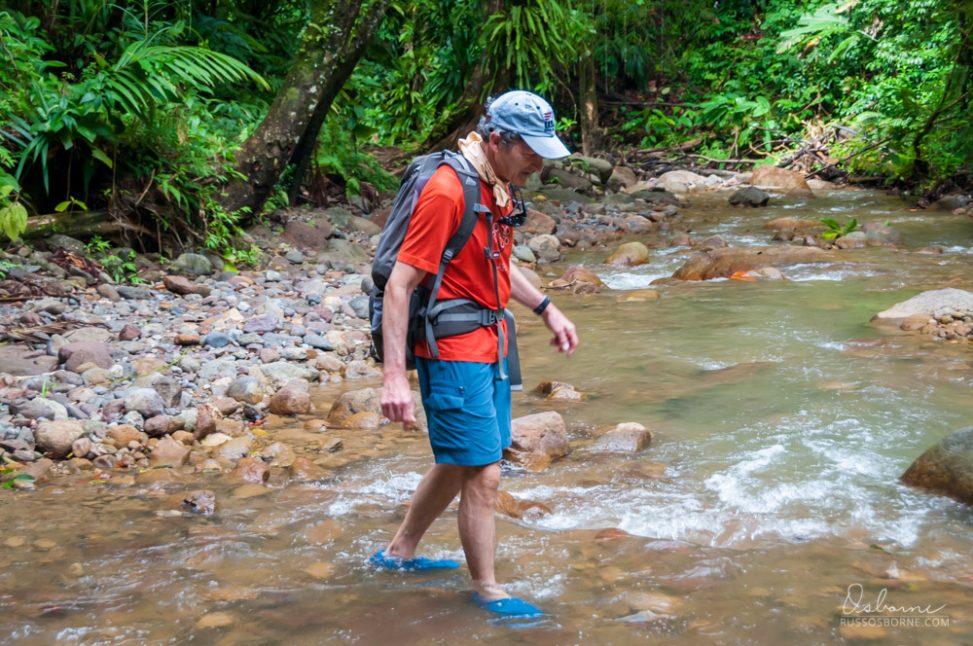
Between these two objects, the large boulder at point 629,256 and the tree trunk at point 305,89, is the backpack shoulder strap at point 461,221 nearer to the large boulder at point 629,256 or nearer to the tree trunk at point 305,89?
the tree trunk at point 305,89

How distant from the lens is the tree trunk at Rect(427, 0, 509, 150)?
13781 millimetres

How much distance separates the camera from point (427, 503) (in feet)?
10.5

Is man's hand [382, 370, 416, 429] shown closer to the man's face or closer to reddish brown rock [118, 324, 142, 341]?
the man's face

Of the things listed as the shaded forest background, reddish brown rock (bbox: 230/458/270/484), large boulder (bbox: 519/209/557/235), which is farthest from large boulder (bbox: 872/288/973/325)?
the shaded forest background

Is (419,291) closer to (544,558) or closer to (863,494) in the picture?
(544,558)

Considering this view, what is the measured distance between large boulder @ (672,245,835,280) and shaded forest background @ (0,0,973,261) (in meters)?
Result: 4.15

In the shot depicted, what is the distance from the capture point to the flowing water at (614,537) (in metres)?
2.96

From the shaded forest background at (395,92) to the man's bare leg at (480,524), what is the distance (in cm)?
464

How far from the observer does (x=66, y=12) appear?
338 inches

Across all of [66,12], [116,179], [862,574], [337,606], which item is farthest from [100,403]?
[66,12]

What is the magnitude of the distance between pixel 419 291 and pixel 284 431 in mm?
2467

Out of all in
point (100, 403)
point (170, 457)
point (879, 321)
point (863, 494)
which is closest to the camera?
point (863, 494)

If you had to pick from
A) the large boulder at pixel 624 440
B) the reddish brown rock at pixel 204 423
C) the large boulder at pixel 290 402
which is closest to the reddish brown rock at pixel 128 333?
the large boulder at pixel 290 402

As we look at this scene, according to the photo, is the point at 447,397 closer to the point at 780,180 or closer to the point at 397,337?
the point at 397,337
